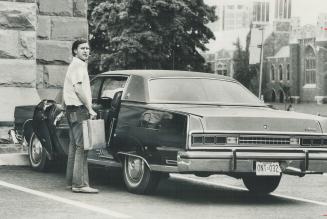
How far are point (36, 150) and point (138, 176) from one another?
2641mm

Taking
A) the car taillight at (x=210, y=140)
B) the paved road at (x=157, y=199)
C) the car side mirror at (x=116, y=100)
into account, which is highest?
the car side mirror at (x=116, y=100)

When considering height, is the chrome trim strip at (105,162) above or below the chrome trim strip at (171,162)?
below

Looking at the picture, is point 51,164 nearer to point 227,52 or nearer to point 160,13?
point 160,13

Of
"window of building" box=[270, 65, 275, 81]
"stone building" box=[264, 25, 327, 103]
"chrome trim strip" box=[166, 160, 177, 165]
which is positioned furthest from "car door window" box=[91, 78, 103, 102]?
"window of building" box=[270, 65, 275, 81]

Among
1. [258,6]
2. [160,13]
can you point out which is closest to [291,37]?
[160,13]

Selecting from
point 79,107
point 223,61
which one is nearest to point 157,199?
point 79,107

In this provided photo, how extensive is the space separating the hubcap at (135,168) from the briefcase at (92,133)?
A: 463 mm

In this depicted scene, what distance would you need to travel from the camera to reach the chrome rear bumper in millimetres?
8625

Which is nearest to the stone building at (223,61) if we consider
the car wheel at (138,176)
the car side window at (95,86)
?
the car side window at (95,86)

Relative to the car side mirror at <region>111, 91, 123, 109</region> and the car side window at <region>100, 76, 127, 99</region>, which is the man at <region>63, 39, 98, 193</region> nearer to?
the car side mirror at <region>111, 91, 123, 109</region>

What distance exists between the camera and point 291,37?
111 m

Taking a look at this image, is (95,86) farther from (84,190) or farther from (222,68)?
(222,68)

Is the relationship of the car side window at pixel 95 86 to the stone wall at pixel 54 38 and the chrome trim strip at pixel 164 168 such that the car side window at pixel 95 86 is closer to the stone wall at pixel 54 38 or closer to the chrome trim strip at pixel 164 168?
the chrome trim strip at pixel 164 168

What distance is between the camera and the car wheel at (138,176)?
926 cm
